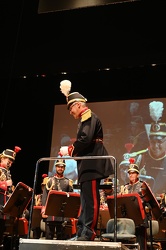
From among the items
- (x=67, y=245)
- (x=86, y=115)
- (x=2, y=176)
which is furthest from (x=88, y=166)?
(x=2, y=176)

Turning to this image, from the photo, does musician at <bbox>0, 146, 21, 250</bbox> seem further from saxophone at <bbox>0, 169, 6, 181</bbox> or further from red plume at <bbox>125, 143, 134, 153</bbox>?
red plume at <bbox>125, 143, 134, 153</bbox>

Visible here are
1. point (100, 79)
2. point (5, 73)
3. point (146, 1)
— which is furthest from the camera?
point (100, 79)

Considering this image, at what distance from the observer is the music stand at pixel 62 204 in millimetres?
5605

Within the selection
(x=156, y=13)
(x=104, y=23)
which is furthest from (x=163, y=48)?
(x=104, y=23)

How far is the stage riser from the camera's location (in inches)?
132

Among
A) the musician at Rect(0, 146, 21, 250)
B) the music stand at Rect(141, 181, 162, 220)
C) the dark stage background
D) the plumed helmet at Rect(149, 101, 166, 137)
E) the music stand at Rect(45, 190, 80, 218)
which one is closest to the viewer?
the music stand at Rect(141, 181, 162, 220)

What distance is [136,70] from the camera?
34.0ft

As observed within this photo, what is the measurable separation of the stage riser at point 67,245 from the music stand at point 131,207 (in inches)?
68.2

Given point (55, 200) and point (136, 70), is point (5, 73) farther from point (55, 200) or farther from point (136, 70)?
point (55, 200)

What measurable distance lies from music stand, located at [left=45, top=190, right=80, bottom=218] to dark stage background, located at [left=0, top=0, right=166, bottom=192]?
442cm

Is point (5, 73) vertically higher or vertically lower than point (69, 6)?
higher

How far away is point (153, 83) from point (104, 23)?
102 inches

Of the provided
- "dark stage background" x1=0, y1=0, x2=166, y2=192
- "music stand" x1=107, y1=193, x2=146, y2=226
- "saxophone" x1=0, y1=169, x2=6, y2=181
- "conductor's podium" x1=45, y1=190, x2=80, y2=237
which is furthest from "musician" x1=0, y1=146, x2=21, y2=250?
"dark stage background" x1=0, y1=0, x2=166, y2=192

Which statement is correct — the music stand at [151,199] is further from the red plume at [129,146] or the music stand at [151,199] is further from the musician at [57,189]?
the red plume at [129,146]
